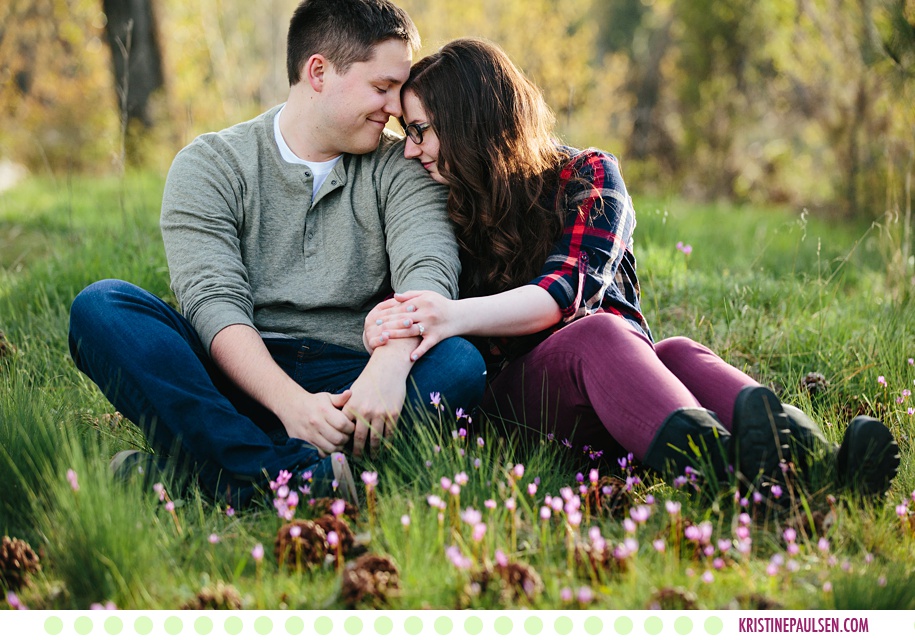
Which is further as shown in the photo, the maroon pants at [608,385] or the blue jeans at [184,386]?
the blue jeans at [184,386]

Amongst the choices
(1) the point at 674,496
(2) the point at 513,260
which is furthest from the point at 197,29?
(1) the point at 674,496

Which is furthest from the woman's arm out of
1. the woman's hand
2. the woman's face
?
the woman's face

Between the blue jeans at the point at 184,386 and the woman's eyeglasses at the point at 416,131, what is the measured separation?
712 mm

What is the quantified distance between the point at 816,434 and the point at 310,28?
204cm

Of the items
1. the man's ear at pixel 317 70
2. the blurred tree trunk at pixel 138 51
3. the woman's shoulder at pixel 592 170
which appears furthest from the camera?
the blurred tree trunk at pixel 138 51

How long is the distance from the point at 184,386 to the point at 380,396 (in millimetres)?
534

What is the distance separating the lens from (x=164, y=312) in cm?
247

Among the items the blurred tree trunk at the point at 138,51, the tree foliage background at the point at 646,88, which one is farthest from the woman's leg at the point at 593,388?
the blurred tree trunk at the point at 138,51

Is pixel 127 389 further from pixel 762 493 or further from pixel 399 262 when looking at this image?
pixel 762 493

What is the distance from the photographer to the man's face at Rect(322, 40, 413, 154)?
107 inches

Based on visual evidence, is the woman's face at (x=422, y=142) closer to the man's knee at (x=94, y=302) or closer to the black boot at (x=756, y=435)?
the man's knee at (x=94, y=302)

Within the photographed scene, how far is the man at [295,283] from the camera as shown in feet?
7.57

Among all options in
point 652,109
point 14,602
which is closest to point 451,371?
point 14,602

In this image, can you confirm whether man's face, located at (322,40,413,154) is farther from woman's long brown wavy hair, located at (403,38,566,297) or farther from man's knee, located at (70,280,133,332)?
man's knee, located at (70,280,133,332)
